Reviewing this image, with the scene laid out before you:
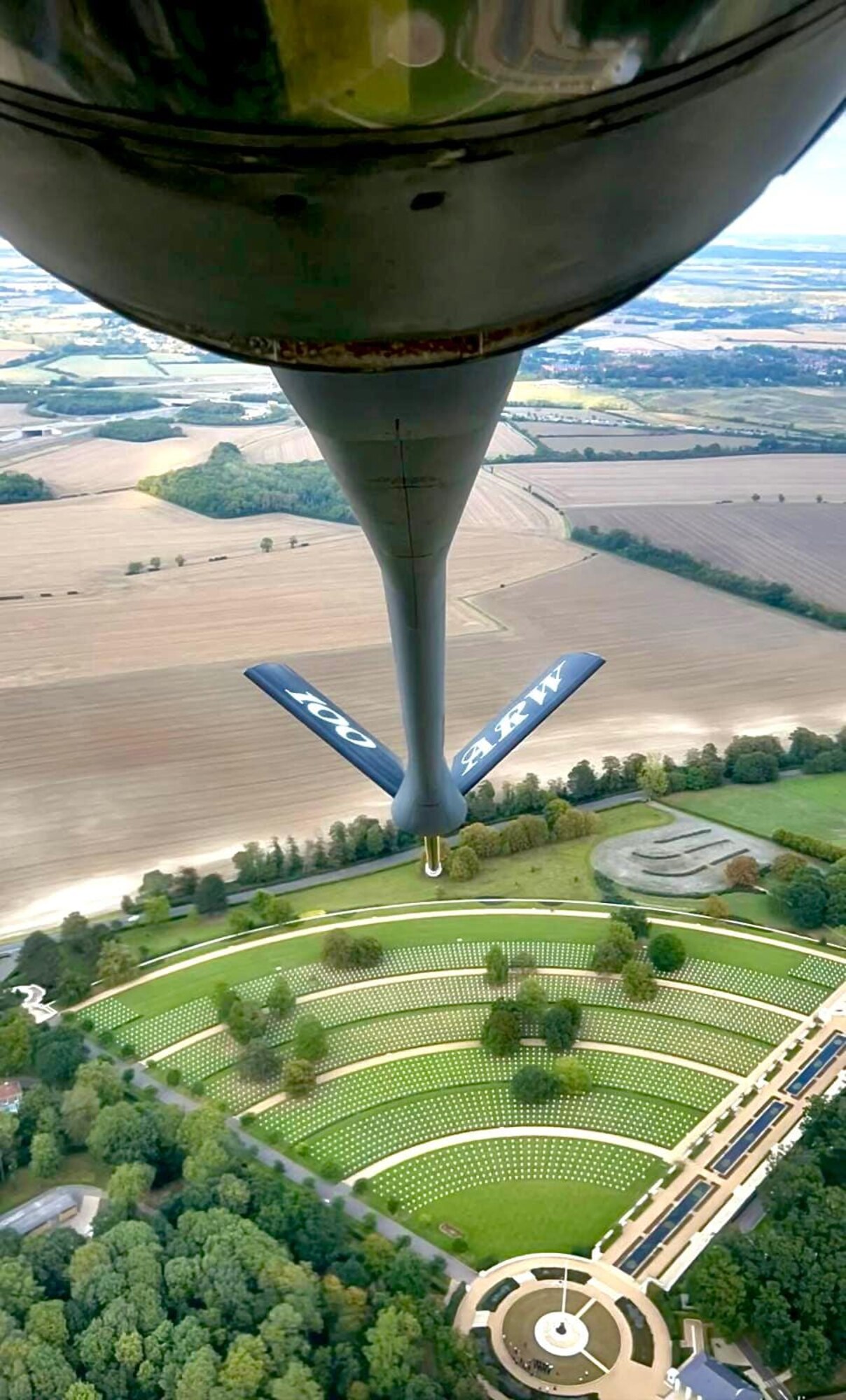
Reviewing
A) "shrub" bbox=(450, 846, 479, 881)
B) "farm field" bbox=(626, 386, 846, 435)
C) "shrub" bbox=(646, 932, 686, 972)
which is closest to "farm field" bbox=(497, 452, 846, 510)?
"farm field" bbox=(626, 386, 846, 435)

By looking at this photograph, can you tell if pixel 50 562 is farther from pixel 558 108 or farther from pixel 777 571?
pixel 558 108

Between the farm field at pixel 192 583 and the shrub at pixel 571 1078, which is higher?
the farm field at pixel 192 583

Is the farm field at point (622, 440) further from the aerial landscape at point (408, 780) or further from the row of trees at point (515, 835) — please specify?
the row of trees at point (515, 835)

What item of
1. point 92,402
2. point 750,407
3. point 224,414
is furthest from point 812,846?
point 92,402

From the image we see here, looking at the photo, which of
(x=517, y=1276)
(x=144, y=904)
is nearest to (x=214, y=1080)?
(x=144, y=904)

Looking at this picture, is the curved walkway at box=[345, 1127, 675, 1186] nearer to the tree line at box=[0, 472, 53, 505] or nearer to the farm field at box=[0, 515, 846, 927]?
the farm field at box=[0, 515, 846, 927]

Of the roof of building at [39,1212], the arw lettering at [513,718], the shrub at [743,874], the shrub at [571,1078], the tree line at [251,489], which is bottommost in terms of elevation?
the roof of building at [39,1212]

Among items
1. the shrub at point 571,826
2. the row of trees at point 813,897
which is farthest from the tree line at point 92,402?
the row of trees at point 813,897
